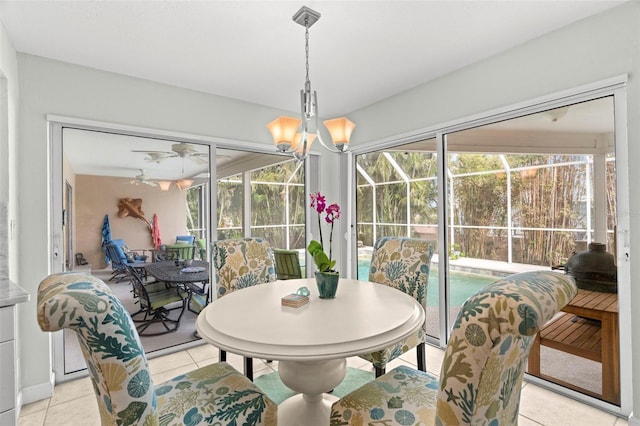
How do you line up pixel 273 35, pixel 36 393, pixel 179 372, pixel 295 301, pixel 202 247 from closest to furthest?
pixel 295 301
pixel 273 35
pixel 36 393
pixel 179 372
pixel 202 247

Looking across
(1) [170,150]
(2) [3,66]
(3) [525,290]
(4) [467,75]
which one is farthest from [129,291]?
(4) [467,75]

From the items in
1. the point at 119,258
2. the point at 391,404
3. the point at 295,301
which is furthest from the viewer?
the point at 119,258

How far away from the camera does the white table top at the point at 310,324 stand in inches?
45.9

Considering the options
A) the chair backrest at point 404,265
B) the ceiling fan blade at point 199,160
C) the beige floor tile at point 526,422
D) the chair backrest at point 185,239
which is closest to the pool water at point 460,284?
the chair backrest at point 404,265

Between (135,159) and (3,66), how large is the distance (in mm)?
1108

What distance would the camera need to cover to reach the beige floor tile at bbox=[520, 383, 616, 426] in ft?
6.42

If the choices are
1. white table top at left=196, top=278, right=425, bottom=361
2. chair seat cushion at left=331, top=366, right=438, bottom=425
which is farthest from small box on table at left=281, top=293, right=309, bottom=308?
chair seat cushion at left=331, top=366, right=438, bottom=425

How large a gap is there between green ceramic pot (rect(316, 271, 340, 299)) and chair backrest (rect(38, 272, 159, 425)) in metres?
0.94

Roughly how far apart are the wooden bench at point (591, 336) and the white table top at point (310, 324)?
128 cm

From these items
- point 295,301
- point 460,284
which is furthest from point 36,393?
point 460,284

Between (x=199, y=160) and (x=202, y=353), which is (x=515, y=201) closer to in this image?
(x=199, y=160)

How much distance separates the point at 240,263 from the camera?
97.3 inches

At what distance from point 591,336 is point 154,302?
3602 mm

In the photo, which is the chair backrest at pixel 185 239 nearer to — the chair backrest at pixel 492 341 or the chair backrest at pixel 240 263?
the chair backrest at pixel 240 263
